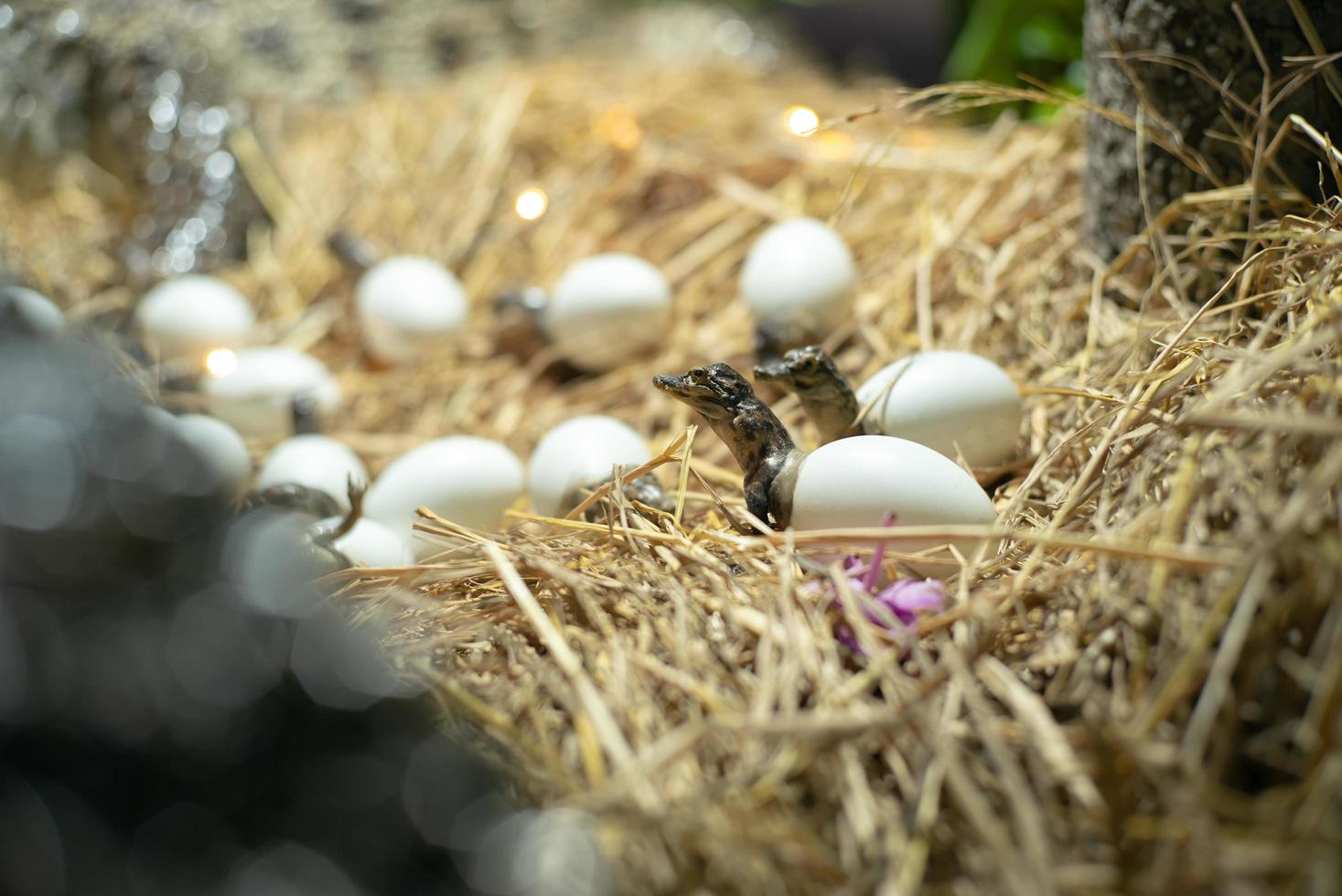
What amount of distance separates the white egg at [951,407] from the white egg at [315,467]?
2.10 ft

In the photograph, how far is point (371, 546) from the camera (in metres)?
1.13

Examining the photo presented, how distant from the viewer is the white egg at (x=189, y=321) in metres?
1.67

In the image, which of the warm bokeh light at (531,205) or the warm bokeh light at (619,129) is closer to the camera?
the warm bokeh light at (531,205)

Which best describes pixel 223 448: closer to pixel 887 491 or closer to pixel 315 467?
pixel 315 467

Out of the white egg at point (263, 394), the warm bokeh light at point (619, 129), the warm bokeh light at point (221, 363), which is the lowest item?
the white egg at point (263, 394)

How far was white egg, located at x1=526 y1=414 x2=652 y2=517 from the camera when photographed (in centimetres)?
117

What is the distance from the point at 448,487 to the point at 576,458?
0.16 metres

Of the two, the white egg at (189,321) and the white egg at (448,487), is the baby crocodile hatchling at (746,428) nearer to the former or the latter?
the white egg at (448,487)

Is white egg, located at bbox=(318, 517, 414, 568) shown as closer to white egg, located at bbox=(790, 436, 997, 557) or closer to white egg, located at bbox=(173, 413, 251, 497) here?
white egg, located at bbox=(173, 413, 251, 497)

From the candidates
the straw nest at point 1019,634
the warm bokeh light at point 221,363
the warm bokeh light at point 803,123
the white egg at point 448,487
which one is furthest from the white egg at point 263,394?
the warm bokeh light at point 803,123

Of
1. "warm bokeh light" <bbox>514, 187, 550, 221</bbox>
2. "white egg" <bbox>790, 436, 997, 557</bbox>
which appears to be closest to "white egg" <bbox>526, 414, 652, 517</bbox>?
"white egg" <bbox>790, 436, 997, 557</bbox>

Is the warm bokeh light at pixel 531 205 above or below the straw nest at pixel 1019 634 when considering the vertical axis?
above

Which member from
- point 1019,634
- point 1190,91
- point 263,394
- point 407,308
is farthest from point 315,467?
point 1190,91

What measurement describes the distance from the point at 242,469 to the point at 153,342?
53 centimetres
